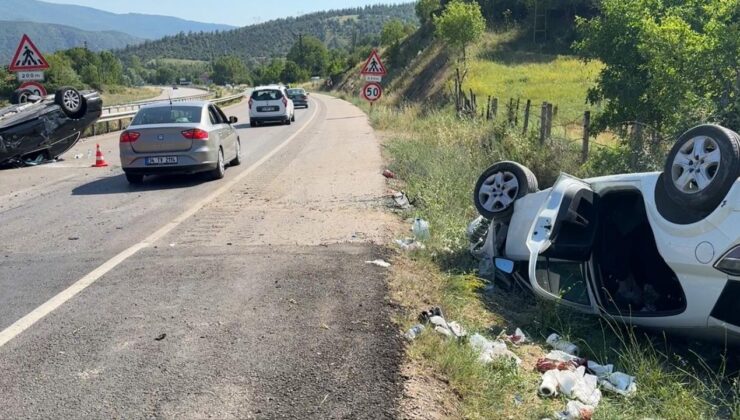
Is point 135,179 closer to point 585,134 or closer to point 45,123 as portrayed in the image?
point 45,123

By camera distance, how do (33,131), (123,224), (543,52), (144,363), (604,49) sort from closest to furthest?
(144,363) → (123,224) → (604,49) → (33,131) → (543,52)

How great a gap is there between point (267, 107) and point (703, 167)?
24.5 m

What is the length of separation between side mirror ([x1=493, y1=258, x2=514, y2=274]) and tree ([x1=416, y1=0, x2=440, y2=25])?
2824 inches

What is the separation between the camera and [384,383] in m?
3.82

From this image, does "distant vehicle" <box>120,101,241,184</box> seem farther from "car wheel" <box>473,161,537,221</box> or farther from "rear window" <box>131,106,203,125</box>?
"car wheel" <box>473,161,537,221</box>

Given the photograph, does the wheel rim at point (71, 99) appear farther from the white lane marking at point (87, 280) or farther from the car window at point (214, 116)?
the white lane marking at point (87, 280)

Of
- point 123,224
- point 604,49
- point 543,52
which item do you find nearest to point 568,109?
point 604,49

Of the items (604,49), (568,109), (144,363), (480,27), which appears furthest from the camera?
(480,27)

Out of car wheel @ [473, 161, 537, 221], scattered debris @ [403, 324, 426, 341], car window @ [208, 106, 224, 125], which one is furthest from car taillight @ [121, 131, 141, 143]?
scattered debris @ [403, 324, 426, 341]

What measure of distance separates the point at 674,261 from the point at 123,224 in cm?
658

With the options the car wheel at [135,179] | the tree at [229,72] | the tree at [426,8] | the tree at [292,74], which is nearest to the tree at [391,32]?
the tree at [426,8]

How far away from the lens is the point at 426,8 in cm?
7762

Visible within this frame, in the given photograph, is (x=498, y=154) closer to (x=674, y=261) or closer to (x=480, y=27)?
(x=674, y=261)

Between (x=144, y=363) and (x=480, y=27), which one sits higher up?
(x=480, y=27)
